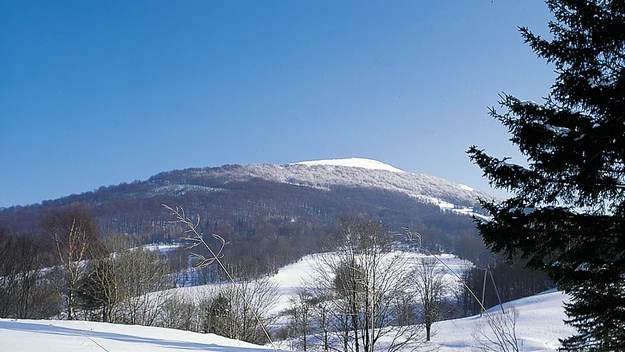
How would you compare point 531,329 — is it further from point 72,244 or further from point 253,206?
point 253,206

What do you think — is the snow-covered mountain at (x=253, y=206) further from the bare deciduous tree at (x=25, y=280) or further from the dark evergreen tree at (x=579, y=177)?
the dark evergreen tree at (x=579, y=177)

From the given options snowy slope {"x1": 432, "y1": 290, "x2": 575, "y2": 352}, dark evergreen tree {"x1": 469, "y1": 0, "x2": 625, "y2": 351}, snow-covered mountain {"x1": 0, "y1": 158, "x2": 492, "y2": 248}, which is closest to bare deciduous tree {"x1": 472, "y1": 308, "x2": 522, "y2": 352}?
dark evergreen tree {"x1": 469, "y1": 0, "x2": 625, "y2": 351}

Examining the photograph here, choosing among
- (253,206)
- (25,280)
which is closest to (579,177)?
(25,280)

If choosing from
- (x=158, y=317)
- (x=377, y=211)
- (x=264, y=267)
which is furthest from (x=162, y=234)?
(x=158, y=317)

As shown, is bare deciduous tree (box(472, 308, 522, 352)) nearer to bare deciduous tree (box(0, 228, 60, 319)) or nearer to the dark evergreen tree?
the dark evergreen tree

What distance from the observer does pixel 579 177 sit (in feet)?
14.2

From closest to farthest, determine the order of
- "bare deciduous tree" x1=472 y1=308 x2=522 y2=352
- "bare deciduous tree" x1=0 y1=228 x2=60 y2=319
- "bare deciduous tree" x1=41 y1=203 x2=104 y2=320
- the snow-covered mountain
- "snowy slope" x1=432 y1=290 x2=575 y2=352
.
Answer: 1. "bare deciduous tree" x1=472 y1=308 x2=522 y2=352
2. "bare deciduous tree" x1=41 y1=203 x2=104 y2=320
3. "bare deciduous tree" x1=0 y1=228 x2=60 y2=319
4. "snowy slope" x1=432 y1=290 x2=575 y2=352
5. the snow-covered mountain

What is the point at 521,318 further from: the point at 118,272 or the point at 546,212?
the point at 546,212

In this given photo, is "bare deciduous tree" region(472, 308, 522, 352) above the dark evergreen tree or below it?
below

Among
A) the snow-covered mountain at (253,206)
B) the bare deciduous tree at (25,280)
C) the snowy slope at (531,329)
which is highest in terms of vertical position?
the snow-covered mountain at (253,206)

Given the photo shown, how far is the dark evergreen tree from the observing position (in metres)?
4.18

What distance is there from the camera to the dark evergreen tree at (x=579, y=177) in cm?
418

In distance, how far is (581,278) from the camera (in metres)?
4.25

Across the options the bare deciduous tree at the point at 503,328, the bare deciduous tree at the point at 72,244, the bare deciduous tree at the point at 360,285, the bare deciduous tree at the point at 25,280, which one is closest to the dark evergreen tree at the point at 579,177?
the bare deciduous tree at the point at 503,328
